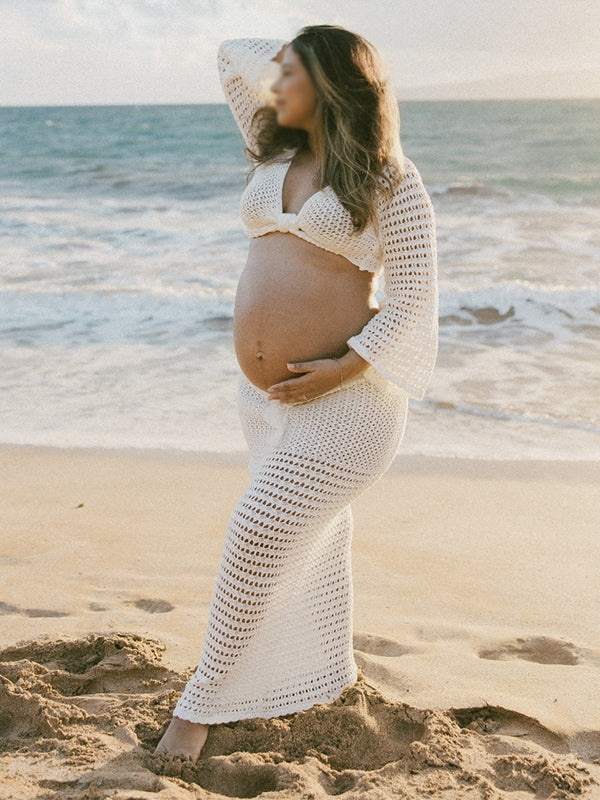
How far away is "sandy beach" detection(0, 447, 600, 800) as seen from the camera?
2.38 meters

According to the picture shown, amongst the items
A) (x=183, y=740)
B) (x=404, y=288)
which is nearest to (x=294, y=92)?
(x=404, y=288)

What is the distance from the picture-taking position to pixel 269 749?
251cm

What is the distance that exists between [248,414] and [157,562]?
1.53 metres

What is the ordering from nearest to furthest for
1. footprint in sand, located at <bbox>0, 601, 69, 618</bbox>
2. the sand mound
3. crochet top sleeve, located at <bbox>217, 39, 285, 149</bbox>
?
the sand mound → crochet top sleeve, located at <bbox>217, 39, 285, 149</bbox> → footprint in sand, located at <bbox>0, 601, 69, 618</bbox>

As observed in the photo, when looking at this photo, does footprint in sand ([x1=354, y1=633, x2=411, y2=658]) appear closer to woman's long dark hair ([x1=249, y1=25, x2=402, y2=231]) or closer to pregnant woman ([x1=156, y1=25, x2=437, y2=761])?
pregnant woman ([x1=156, y1=25, x2=437, y2=761])

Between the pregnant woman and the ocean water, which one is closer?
the pregnant woman

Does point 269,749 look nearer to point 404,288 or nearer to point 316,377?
point 316,377

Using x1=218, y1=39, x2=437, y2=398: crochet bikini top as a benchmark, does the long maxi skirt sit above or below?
below

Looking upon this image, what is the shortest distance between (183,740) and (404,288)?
1.42 metres

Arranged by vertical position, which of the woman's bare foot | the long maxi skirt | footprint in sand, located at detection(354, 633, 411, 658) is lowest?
footprint in sand, located at detection(354, 633, 411, 658)

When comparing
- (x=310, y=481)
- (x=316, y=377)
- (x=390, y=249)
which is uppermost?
(x=390, y=249)

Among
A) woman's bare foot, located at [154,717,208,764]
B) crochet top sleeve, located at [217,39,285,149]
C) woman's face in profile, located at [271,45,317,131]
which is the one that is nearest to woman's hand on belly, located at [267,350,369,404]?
woman's face in profile, located at [271,45,317,131]

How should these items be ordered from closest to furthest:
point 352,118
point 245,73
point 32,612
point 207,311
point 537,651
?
point 352,118 → point 245,73 → point 537,651 → point 32,612 → point 207,311

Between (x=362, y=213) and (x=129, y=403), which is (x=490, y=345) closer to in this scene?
(x=129, y=403)
